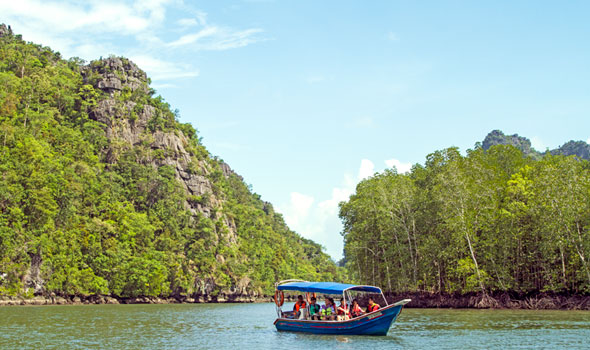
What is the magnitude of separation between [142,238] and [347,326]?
6562 cm

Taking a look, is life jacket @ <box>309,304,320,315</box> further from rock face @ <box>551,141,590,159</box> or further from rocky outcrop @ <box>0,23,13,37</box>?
rock face @ <box>551,141,590,159</box>

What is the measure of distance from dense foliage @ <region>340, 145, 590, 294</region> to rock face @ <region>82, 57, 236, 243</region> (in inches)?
1939

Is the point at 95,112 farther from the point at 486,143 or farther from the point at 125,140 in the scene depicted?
the point at 486,143

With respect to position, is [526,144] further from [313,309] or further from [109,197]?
[313,309]

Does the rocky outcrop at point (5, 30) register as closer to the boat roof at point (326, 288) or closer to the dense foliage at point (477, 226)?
the dense foliage at point (477, 226)

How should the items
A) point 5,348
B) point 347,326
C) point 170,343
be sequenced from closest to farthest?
1. point 5,348
2. point 170,343
3. point 347,326

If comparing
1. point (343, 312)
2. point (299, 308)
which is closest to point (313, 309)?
point (299, 308)

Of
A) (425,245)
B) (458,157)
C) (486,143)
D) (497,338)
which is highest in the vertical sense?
(486,143)

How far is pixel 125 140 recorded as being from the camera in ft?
349

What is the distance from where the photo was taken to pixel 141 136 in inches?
4227

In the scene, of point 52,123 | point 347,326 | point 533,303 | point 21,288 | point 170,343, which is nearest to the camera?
point 170,343

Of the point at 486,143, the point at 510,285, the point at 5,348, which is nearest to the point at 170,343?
the point at 5,348

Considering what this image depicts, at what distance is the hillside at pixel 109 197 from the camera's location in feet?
229

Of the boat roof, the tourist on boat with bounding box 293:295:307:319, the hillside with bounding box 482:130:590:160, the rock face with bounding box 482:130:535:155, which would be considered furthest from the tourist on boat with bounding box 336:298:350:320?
the rock face with bounding box 482:130:535:155
